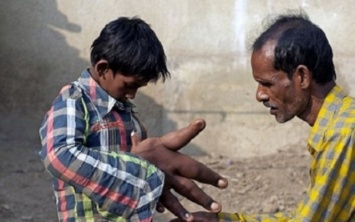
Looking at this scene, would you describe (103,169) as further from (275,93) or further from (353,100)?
(353,100)

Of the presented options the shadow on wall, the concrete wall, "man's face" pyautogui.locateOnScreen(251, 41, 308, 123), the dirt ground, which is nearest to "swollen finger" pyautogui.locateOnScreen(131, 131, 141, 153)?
"man's face" pyautogui.locateOnScreen(251, 41, 308, 123)

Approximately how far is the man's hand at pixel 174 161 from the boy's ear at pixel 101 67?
0.85ft

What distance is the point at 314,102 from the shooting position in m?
2.93

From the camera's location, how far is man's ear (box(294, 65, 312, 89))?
287 cm

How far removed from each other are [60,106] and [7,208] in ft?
14.4

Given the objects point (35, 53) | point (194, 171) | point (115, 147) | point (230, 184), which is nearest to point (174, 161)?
point (194, 171)

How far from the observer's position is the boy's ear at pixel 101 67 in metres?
3.00

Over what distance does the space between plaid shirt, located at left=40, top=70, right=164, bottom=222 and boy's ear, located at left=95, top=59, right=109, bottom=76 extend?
0.11 meters

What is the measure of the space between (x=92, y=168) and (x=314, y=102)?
0.78 metres

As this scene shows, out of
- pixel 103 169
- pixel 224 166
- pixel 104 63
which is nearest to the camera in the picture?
pixel 103 169

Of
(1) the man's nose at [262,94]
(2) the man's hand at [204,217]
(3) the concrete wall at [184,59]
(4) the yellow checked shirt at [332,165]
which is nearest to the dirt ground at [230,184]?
(3) the concrete wall at [184,59]

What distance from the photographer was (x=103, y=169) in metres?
2.80

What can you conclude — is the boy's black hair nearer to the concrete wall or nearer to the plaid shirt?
the plaid shirt

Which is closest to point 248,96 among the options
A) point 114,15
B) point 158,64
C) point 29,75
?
point 114,15
